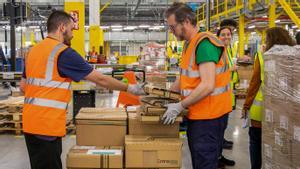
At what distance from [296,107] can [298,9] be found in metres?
10.8

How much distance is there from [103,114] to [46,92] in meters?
1.44

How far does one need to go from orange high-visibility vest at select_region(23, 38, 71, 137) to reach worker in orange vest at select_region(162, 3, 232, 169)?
894 millimetres

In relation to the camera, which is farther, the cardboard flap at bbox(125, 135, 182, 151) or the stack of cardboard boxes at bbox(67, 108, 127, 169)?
the stack of cardboard boxes at bbox(67, 108, 127, 169)

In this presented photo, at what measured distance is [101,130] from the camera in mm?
4176

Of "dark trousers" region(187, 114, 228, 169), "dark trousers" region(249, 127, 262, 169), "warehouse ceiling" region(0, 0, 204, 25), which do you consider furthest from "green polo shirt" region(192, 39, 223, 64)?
"warehouse ceiling" region(0, 0, 204, 25)

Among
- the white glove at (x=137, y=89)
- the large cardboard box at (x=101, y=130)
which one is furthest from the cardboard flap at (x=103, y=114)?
the white glove at (x=137, y=89)

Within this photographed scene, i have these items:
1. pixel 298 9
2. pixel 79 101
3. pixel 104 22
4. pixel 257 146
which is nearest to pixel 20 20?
pixel 79 101

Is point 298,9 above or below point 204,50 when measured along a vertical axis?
above

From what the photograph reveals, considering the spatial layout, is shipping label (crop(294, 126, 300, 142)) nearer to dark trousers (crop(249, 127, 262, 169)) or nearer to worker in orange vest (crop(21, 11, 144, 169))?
dark trousers (crop(249, 127, 262, 169))

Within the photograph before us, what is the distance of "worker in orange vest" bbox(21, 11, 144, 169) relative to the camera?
3.08 metres

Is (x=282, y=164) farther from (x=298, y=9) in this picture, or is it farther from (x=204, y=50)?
(x=298, y=9)

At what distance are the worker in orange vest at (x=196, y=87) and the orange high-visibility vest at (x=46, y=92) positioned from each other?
0.89m

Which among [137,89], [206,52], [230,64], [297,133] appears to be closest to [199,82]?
[206,52]

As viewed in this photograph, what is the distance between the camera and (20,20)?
518 inches
